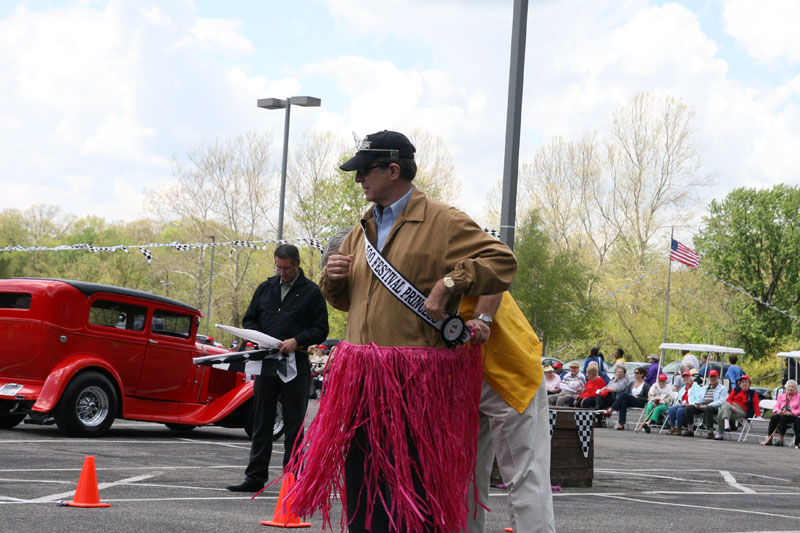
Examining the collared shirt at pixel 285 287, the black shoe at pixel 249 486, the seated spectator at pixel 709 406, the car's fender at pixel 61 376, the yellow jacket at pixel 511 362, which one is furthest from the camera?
the seated spectator at pixel 709 406

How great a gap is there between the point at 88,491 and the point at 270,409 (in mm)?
1712

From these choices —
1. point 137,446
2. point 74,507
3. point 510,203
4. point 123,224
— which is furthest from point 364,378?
point 123,224

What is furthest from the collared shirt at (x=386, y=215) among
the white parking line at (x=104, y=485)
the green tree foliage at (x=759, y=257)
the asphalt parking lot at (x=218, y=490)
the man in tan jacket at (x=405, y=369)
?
the green tree foliage at (x=759, y=257)

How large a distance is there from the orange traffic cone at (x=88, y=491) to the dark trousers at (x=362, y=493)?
11.8 ft

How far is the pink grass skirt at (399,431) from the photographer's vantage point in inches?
160

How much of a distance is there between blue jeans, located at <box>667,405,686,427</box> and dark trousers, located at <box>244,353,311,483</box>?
51.9ft

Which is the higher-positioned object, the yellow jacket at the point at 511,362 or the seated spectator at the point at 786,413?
the yellow jacket at the point at 511,362

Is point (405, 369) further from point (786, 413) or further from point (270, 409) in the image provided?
point (786, 413)

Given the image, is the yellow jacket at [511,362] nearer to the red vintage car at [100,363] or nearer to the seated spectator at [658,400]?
the red vintage car at [100,363]

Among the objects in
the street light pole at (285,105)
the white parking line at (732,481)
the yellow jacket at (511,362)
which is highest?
the street light pole at (285,105)

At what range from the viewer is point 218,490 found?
28.3 feet

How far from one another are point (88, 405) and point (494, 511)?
6612mm

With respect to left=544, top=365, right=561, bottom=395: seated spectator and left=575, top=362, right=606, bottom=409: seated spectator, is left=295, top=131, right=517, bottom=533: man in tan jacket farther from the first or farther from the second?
left=575, top=362, right=606, bottom=409: seated spectator

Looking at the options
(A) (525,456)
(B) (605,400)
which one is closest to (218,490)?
(A) (525,456)
